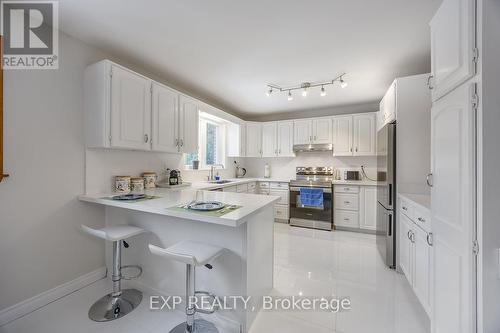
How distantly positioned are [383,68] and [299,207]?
2711mm

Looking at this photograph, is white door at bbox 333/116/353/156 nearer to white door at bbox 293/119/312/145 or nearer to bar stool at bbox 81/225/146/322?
white door at bbox 293/119/312/145

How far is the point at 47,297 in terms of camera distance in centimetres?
184

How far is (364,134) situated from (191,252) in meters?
3.98

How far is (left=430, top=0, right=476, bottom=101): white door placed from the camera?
95 cm

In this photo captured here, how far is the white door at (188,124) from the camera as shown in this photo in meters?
2.93

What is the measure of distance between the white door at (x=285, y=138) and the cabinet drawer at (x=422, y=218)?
2989mm

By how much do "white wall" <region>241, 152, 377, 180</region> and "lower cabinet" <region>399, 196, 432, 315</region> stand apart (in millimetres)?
2200

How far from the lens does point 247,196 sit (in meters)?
2.10

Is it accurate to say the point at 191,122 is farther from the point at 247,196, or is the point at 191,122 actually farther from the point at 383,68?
the point at 383,68

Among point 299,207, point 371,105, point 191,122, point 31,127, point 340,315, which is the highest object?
point 371,105

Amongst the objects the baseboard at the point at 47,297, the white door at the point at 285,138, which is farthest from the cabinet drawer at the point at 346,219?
the baseboard at the point at 47,297

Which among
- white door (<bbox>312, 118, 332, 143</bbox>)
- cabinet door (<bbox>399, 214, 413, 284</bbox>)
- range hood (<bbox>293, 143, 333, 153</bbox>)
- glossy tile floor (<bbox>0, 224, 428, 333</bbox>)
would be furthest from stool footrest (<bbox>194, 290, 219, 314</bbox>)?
white door (<bbox>312, 118, 332, 143</bbox>)

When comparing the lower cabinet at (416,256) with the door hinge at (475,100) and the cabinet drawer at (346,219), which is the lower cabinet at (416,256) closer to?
the door hinge at (475,100)

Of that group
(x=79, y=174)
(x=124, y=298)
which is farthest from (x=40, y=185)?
(x=124, y=298)
